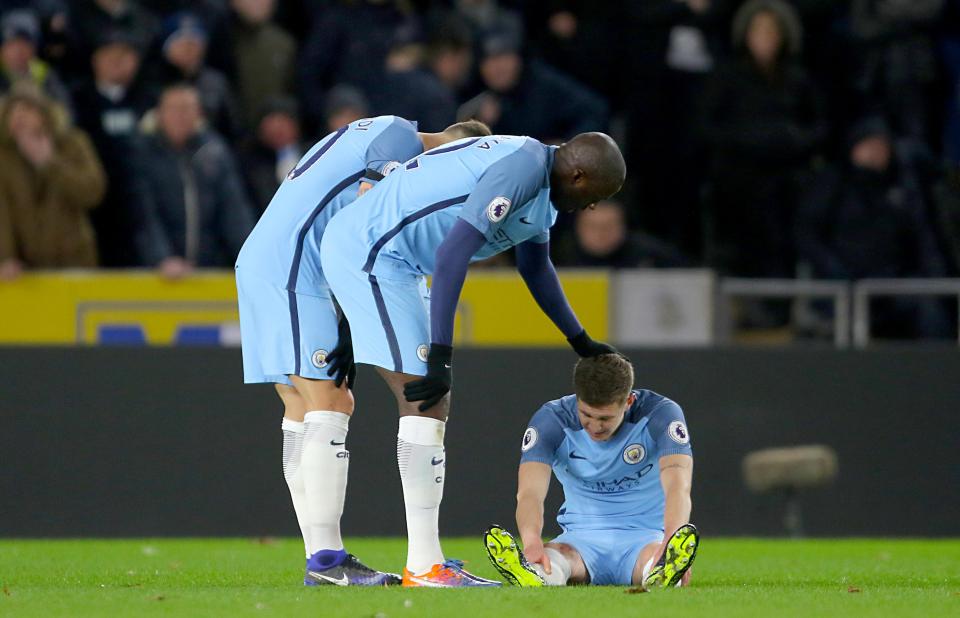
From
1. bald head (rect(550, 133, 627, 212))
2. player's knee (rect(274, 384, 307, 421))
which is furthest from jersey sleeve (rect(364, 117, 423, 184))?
player's knee (rect(274, 384, 307, 421))

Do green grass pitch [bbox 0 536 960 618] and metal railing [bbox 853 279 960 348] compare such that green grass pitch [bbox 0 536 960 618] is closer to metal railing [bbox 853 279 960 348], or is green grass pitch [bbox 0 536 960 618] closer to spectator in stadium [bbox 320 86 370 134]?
metal railing [bbox 853 279 960 348]

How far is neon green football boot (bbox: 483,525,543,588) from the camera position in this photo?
6940mm

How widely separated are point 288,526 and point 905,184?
5.75 m

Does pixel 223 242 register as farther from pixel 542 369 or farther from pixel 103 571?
pixel 103 571

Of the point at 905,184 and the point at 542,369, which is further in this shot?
the point at 905,184

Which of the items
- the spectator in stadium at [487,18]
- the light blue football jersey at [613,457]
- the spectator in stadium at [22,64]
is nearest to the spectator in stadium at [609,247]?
the spectator in stadium at [487,18]

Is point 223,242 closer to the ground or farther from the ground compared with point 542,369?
farther from the ground

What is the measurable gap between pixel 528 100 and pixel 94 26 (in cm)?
358

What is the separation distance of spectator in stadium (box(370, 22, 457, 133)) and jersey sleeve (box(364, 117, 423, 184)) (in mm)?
5555

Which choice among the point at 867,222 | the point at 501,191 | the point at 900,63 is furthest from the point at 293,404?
the point at 900,63

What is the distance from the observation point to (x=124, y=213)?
41.4 feet

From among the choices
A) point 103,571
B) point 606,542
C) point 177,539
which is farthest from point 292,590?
point 177,539

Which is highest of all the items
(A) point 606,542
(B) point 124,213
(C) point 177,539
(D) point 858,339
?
(B) point 124,213

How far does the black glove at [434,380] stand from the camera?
6.76 meters
